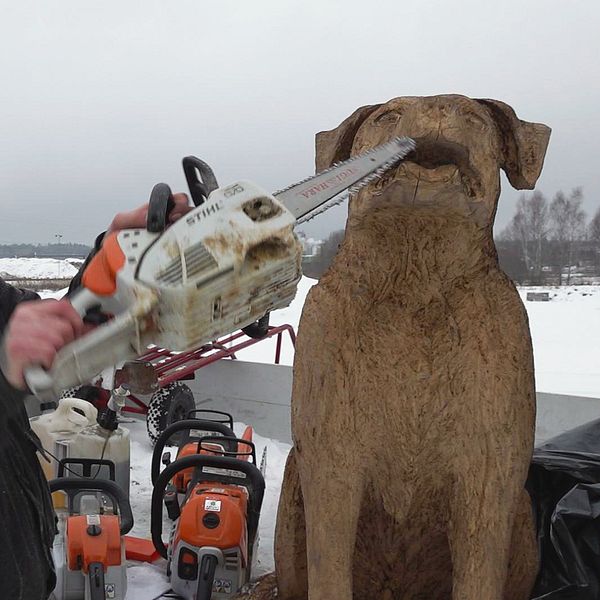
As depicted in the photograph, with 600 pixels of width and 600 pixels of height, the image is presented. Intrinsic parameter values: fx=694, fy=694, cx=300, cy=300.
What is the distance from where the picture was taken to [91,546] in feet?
8.18

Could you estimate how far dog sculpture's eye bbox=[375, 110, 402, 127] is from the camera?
5.60ft

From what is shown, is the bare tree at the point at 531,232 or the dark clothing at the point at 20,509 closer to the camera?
the dark clothing at the point at 20,509

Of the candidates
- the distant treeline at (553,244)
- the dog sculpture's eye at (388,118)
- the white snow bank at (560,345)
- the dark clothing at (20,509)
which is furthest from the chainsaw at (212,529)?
the distant treeline at (553,244)

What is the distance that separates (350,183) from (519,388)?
759 mm

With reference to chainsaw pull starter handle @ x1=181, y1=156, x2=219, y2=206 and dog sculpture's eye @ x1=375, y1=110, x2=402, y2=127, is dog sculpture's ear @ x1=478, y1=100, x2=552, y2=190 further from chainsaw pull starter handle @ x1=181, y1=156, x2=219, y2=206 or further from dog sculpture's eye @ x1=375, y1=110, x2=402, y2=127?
chainsaw pull starter handle @ x1=181, y1=156, x2=219, y2=206

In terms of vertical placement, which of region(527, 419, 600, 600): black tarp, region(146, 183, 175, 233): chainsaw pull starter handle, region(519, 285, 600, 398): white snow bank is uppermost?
region(146, 183, 175, 233): chainsaw pull starter handle

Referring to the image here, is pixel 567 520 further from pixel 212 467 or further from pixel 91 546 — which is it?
pixel 91 546

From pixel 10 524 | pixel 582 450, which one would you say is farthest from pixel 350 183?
pixel 582 450

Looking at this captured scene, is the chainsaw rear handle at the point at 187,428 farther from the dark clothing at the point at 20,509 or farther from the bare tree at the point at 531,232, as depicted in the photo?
the bare tree at the point at 531,232

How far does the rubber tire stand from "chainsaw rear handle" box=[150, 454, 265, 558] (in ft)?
5.65

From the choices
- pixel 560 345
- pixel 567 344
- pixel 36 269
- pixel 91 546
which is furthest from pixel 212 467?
pixel 567 344

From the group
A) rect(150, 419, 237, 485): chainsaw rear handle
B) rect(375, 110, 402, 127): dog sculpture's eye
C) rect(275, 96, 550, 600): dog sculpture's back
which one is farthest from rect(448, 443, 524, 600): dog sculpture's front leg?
rect(150, 419, 237, 485): chainsaw rear handle

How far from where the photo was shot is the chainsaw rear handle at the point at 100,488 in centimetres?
255

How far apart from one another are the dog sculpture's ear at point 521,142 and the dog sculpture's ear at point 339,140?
1.09 ft
